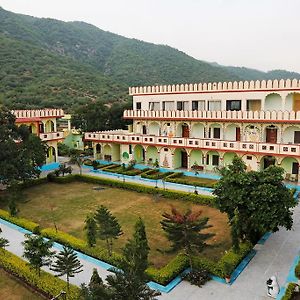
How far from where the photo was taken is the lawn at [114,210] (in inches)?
775

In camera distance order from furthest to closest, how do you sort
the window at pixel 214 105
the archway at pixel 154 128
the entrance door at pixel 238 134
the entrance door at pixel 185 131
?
the archway at pixel 154 128 → the entrance door at pixel 185 131 → the window at pixel 214 105 → the entrance door at pixel 238 134

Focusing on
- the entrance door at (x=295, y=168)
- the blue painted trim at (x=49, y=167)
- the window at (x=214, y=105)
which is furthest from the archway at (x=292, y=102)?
the blue painted trim at (x=49, y=167)

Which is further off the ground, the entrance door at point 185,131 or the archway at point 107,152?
the entrance door at point 185,131

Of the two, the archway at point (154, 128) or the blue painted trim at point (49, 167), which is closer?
the blue painted trim at point (49, 167)

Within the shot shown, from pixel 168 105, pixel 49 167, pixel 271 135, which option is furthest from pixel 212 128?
pixel 49 167

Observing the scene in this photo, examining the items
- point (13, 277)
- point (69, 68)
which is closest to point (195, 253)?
point (13, 277)

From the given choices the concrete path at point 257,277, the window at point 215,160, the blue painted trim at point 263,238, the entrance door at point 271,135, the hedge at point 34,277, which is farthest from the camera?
the window at point 215,160

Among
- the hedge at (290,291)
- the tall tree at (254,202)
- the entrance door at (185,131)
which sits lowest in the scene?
the hedge at (290,291)

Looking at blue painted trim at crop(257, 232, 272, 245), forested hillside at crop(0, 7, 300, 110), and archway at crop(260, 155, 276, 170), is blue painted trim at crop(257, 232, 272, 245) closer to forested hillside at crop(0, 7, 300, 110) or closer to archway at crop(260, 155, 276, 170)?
archway at crop(260, 155, 276, 170)

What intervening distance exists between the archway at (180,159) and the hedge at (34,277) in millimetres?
23949

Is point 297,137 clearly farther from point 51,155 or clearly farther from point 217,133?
point 51,155

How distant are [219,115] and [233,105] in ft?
7.17

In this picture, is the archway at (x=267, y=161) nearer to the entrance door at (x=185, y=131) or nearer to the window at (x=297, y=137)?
the window at (x=297, y=137)

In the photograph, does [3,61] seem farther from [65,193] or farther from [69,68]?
[65,193]
